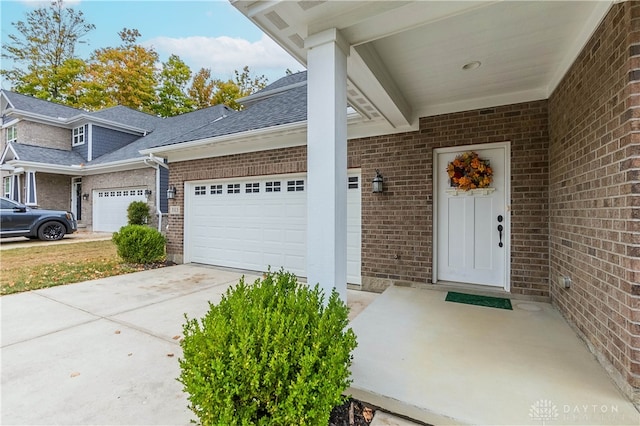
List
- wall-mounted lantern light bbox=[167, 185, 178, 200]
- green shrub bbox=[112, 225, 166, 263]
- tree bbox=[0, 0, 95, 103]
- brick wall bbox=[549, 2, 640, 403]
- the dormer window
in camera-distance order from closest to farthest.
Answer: brick wall bbox=[549, 2, 640, 403]
green shrub bbox=[112, 225, 166, 263]
wall-mounted lantern light bbox=[167, 185, 178, 200]
the dormer window
tree bbox=[0, 0, 95, 103]

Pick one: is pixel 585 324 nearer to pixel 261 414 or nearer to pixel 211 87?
pixel 261 414

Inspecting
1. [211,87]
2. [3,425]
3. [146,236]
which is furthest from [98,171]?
[3,425]

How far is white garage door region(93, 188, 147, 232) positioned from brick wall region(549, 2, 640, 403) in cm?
1223

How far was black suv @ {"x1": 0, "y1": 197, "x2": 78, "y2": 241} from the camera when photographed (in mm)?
9461

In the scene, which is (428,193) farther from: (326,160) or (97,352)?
(97,352)

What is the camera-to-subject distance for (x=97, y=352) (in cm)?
287

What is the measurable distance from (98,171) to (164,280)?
33.9 ft

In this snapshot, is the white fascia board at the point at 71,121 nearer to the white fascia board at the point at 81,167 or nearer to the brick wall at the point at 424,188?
the white fascia board at the point at 81,167

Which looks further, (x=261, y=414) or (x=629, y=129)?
(x=629, y=129)

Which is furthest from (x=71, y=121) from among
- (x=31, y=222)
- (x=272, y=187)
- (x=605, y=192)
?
(x=605, y=192)

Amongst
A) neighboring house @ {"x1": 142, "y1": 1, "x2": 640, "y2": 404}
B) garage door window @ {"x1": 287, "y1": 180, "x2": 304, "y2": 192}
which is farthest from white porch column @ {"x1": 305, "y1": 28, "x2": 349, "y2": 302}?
garage door window @ {"x1": 287, "y1": 180, "x2": 304, "y2": 192}

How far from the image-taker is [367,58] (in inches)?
115

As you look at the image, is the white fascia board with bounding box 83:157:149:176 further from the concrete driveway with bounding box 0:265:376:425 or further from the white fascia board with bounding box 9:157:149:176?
the concrete driveway with bounding box 0:265:376:425

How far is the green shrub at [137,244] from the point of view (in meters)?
6.70
